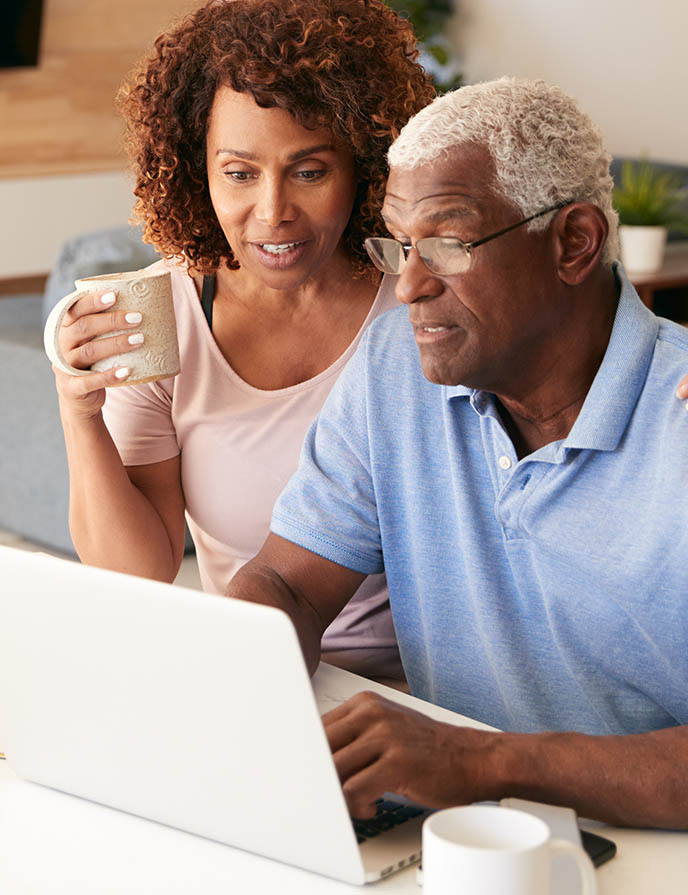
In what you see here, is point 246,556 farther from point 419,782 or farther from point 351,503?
point 419,782

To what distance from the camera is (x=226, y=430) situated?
1674mm

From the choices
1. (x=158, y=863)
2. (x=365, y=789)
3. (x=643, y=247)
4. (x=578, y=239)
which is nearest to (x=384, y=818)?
(x=365, y=789)

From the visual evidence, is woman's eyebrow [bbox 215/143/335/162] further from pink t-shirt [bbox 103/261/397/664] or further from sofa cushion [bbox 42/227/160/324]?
sofa cushion [bbox 42/227/160/324]

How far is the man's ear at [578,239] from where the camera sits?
1.26 m

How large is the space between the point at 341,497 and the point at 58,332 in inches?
14.5

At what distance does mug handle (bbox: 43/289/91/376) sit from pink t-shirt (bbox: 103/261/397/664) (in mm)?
212

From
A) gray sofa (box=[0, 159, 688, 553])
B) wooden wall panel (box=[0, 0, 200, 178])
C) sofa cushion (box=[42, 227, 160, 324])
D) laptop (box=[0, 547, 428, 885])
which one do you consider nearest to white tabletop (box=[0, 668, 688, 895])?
laptop (box=[0, 547, 428, 885])

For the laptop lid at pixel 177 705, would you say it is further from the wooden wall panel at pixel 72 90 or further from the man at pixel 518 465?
the wooden wall panel at pixel 72 90

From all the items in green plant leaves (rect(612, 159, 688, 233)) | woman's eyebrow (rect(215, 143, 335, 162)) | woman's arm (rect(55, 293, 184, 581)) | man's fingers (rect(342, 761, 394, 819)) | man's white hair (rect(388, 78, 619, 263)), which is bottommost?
green plant leaves (rect(612, 159, 688, 233))

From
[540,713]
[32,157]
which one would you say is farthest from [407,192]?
[32,157]

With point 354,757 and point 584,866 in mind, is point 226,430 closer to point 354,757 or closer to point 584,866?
point 354,757

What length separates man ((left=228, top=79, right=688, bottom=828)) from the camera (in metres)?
1.21

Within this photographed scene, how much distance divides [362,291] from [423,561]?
0.44 meters

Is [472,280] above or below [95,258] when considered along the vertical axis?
above
